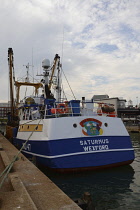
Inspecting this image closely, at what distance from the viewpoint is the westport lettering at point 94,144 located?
37.4 ft

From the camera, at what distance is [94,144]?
11.6 meters

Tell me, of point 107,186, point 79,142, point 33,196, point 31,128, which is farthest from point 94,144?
point 33,196

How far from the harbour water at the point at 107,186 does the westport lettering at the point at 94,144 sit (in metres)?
1.39

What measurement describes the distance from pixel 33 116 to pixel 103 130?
599 centimetres

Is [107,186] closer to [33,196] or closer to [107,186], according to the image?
[107,186]

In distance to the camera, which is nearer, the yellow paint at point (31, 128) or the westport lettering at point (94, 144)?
the westport lettering at point (94, 144)

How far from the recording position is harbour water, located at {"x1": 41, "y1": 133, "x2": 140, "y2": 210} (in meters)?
8.19

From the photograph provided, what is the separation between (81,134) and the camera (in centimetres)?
1165

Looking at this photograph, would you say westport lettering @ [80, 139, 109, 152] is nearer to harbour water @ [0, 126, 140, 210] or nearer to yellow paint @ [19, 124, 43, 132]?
harbour water @ [0, 126, 140, 210]

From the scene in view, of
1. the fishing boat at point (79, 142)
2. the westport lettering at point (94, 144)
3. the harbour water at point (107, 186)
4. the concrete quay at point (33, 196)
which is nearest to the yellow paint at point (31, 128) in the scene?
the fishing boat at point (79, 142)

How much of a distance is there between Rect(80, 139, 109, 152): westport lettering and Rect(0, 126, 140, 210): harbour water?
139 centimetres

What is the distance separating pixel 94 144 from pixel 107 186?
8.04ft

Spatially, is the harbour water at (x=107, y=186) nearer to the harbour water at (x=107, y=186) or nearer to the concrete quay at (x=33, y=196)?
the harbour water at (x=107, y=186)

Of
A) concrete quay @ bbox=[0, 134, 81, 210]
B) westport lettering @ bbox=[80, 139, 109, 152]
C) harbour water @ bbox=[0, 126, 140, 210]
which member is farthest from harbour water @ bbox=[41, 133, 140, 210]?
concrete quay @ bbox=[0, 134, 81, 210]
